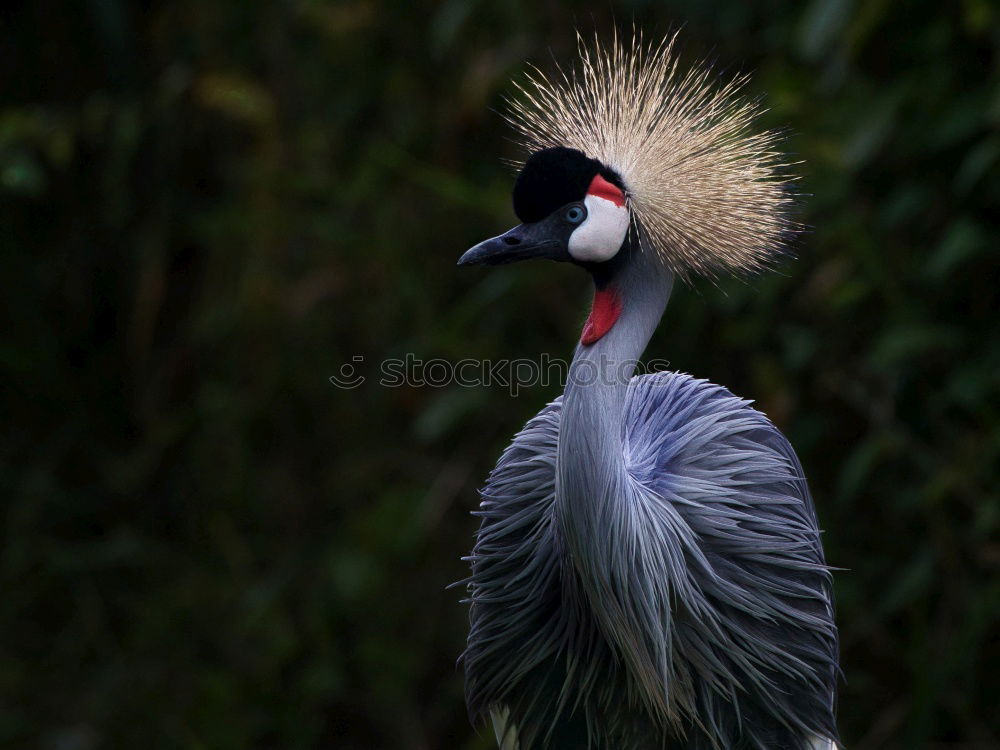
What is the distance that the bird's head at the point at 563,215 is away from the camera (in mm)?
1422

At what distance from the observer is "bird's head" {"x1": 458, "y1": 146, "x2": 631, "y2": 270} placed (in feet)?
4.66

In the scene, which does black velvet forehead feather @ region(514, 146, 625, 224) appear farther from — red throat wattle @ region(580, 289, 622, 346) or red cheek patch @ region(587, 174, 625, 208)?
red throat wattle @ region(580, 289, 622, 346)

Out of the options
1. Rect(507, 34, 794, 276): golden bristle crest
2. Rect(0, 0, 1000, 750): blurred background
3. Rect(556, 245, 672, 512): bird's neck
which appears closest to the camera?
Rect(556, 245, 672, 512): bird's neck

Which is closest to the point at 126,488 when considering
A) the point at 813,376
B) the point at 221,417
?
the point at 221,417

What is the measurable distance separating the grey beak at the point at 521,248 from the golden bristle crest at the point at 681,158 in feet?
0.35

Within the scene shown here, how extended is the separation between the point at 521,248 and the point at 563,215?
0.06 metres

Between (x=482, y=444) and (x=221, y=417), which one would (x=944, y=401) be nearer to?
(x=482, y=444)

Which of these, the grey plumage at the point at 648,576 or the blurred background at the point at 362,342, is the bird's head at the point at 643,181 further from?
the blurred background at the point at 362,342

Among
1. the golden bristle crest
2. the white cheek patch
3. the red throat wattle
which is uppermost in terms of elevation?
the golden bristle crest

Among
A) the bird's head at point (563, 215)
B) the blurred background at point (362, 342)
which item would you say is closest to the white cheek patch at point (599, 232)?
the bird's head at point (563, 215)

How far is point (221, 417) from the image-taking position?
3154 mm

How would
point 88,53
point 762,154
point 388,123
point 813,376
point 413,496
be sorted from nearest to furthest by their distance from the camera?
point 762,154
point 813,376
point 413,496
point 388,123
point 88,53

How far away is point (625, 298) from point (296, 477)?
6.16 ft

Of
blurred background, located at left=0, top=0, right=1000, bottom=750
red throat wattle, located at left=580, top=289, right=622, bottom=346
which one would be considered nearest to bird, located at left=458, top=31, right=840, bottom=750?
red throat wattle, located at left=580, top=289, right=622, bottom=346
